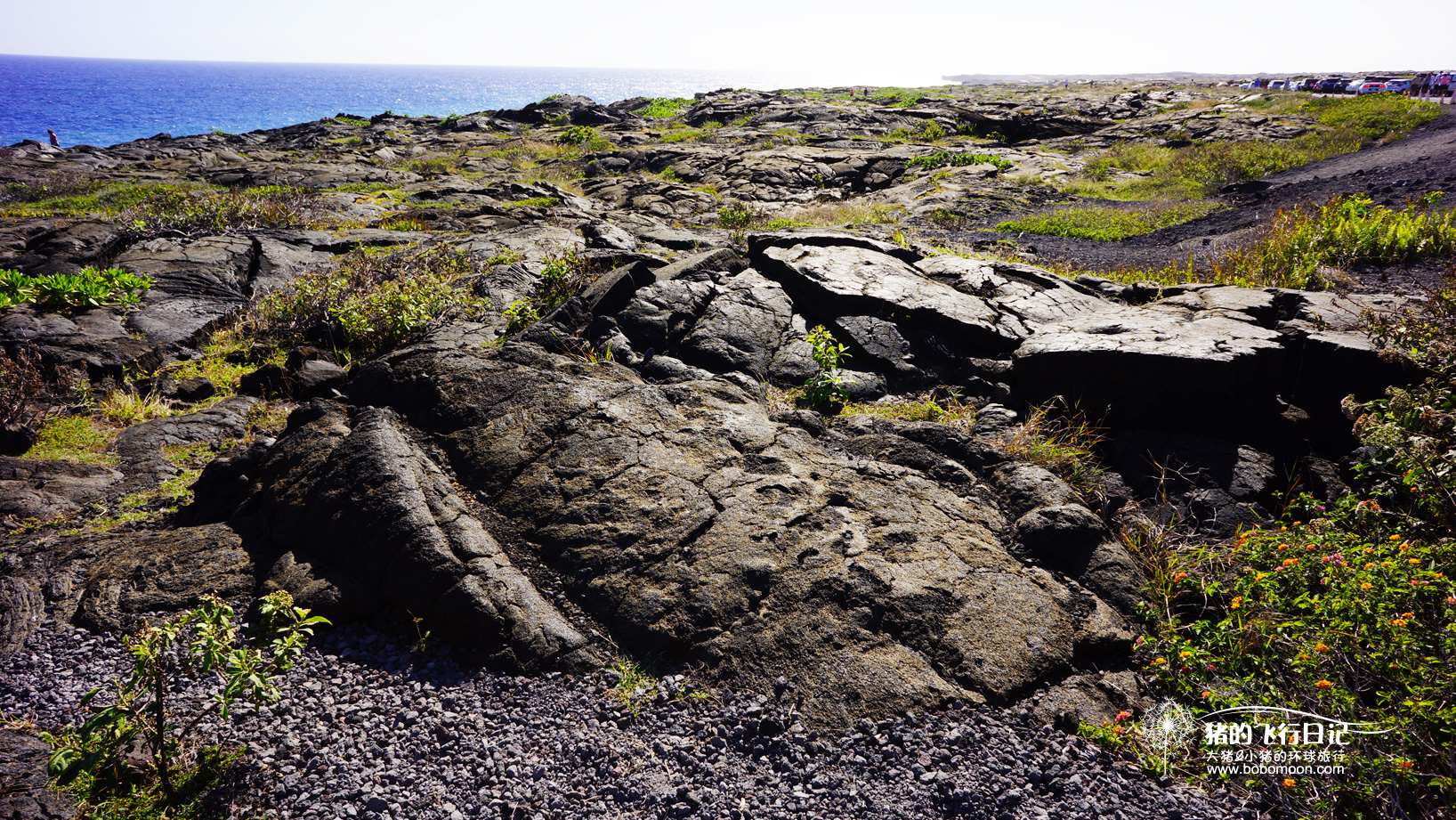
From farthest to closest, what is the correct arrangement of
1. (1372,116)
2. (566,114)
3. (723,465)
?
(566,114) < (1372,116) < (723,465)

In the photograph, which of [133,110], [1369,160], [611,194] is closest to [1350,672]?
[611,194]

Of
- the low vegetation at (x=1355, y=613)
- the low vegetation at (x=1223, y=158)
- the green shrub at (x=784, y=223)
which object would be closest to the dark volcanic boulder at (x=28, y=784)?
the low vegetation at (x=1355, y=613)

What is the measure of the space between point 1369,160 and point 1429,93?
37933mm

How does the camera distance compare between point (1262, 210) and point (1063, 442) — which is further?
point (1262, 210)

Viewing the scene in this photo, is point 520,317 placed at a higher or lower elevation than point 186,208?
lower

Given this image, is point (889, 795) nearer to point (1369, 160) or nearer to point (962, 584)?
point (962, 584)

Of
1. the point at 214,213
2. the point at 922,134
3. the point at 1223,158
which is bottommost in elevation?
the point at 214,213

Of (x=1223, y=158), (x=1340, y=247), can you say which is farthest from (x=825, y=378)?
(x=1223, y=158)

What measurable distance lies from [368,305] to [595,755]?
8405mm

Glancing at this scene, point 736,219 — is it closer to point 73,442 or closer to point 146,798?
point 73,442

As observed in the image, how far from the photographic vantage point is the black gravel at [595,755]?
3.60 metres

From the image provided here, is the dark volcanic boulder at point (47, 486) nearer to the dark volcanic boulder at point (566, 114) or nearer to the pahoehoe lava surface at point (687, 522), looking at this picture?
the pahoehoe lava surface at point (687, 522)

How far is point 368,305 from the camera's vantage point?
382 inches

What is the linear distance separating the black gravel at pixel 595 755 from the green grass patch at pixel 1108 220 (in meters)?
16.2
